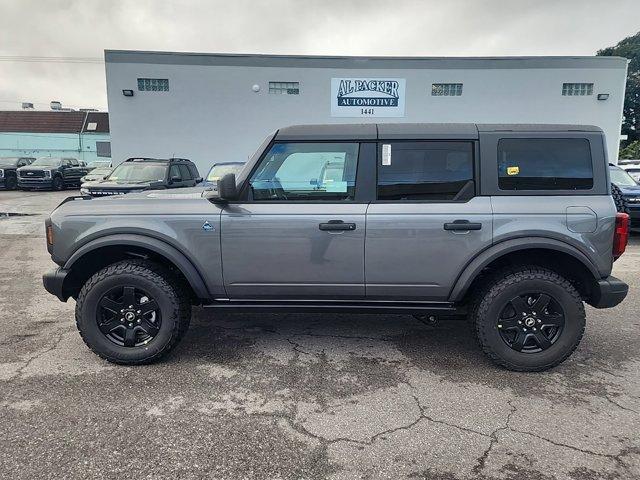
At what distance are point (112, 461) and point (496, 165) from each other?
10.6 ft

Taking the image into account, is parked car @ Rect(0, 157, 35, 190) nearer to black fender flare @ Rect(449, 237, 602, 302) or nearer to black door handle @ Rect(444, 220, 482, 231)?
black door handle @ Rect(444, 220, 482, 231)

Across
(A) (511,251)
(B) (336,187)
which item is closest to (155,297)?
(B) (336,187)

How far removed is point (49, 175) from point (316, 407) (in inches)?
897

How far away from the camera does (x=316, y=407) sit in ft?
9.89

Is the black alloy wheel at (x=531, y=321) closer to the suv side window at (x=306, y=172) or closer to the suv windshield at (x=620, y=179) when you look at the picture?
the suv side window at (x=306, y=172)

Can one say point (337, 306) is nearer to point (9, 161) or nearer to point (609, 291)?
point (609, 291)

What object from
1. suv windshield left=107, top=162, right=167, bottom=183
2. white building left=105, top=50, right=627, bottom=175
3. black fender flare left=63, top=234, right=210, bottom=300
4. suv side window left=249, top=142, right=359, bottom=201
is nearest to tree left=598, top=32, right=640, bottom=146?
white building left=105, top=50, right=627, bottom=175

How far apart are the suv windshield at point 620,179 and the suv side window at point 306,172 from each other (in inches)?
337

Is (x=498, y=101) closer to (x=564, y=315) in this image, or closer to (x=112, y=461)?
(x=564, y=315)

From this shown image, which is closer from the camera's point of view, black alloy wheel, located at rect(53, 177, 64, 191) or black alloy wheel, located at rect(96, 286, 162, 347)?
black alloy wheel, located at rect(96, 286, 162, 347)

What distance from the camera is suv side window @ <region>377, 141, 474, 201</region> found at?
3477 millimetres

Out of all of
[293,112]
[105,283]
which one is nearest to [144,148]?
[293,112]

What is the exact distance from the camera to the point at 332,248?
3.46m

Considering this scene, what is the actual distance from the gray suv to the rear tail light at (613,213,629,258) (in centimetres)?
1
